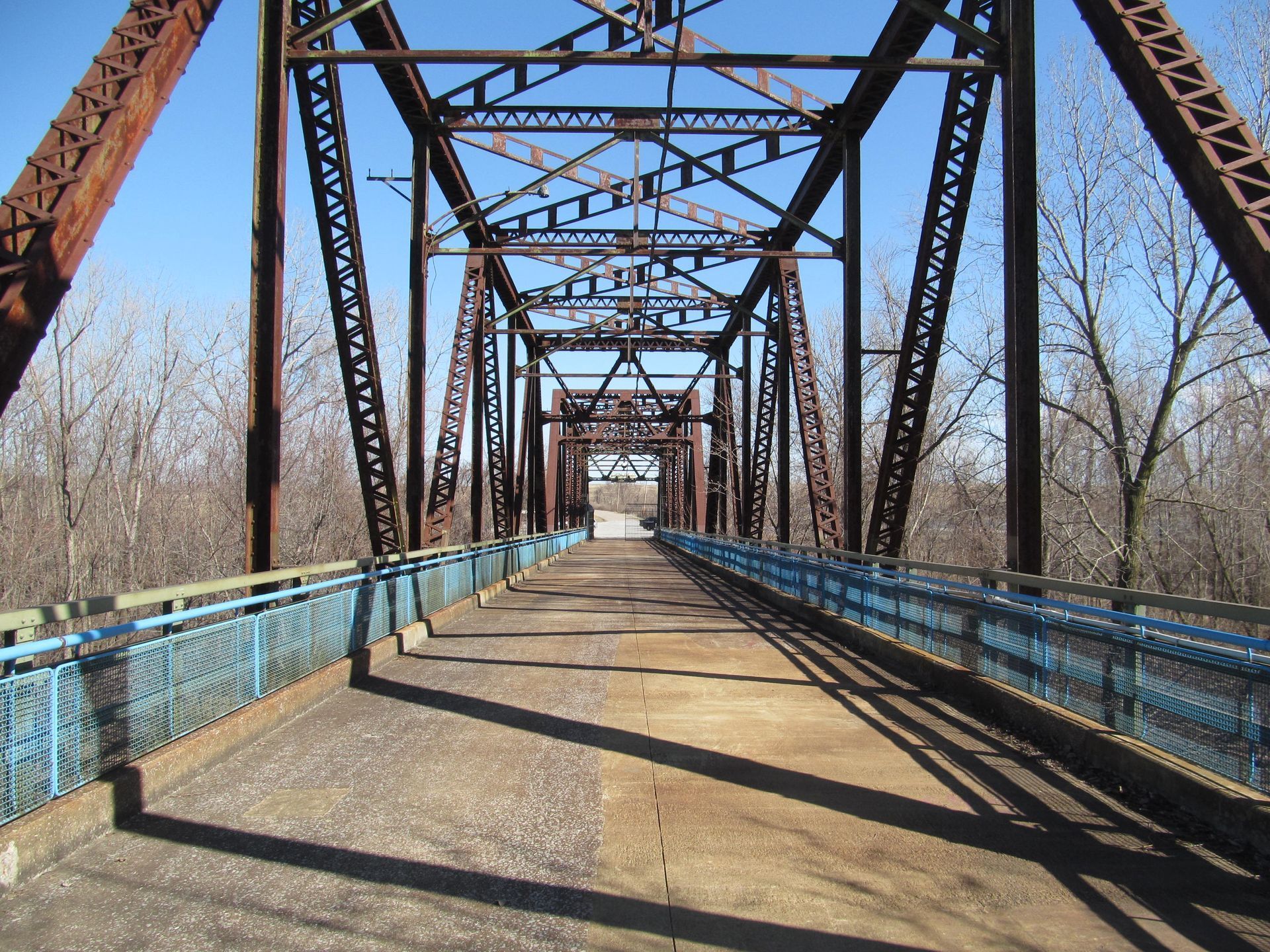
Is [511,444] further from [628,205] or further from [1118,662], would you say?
[1118,662]

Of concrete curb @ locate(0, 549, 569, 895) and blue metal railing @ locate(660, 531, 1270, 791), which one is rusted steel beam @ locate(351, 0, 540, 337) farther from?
blue metal railing @ locate(660, 531, 1270, 791)

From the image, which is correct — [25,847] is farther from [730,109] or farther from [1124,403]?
[1124,403]

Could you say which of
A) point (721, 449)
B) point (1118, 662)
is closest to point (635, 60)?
point (1118, 662)

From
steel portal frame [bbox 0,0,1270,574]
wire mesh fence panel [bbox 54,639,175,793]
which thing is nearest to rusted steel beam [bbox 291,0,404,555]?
steel portal frame [bbox 0,0,1270,574]

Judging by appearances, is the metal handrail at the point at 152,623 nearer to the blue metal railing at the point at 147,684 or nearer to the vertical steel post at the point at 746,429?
the blue metal railing at the point at 147,684

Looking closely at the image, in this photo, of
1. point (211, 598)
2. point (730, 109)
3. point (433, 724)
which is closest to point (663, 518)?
point (211, 598)

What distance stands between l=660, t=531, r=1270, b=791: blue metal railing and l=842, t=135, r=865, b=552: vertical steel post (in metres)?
3.92

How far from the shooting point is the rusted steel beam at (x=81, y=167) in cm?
478

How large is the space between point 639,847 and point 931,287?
9.07 metres

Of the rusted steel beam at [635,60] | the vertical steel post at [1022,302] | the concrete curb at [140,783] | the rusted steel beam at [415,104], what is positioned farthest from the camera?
the rusted steel beam at [415,104]

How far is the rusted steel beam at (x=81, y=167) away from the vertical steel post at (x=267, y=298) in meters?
3.00

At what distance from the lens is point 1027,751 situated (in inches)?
230

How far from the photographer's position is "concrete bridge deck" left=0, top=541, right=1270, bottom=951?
11.0 ft

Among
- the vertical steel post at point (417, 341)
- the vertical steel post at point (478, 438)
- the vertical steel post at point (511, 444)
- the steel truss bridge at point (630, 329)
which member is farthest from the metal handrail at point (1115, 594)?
the vertical steel post at point (511, 444)
